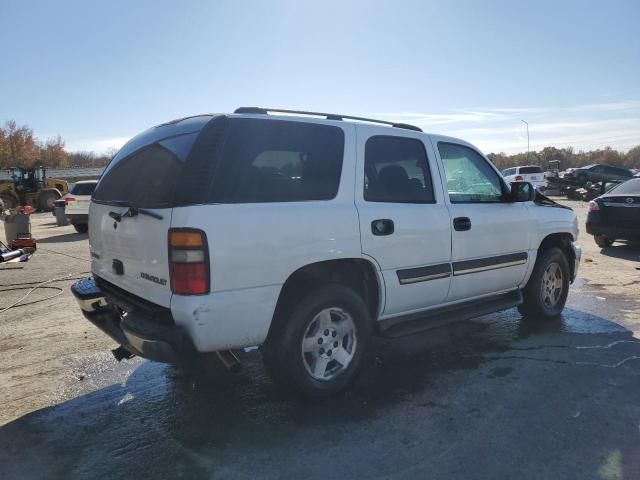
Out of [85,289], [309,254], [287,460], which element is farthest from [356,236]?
[85,289]

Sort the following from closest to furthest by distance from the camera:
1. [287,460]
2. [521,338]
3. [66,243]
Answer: [287,460]
[521,338]
[66,243]

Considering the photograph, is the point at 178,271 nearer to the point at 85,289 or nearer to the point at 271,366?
the point at 271,366

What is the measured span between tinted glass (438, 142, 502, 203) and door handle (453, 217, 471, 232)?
0.58ft

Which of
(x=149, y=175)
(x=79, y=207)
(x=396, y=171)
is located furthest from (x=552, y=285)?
(x=79, y=207)

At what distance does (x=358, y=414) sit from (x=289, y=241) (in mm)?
1298

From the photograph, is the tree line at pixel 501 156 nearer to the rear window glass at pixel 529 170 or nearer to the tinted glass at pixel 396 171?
the rear window glass at pixel 529 170

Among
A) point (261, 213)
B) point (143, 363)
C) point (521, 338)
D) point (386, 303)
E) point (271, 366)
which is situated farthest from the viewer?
point (521, 338)

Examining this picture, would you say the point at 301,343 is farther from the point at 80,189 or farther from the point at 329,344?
the point at 80,189

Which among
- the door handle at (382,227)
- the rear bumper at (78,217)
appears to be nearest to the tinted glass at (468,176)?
the door handle at (382,227)

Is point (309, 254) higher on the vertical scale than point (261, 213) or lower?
lower

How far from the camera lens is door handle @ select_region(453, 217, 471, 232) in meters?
4.12

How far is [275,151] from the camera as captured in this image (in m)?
3.26

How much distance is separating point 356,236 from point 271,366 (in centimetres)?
107

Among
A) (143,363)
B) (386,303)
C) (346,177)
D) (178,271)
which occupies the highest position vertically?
(346,177)
